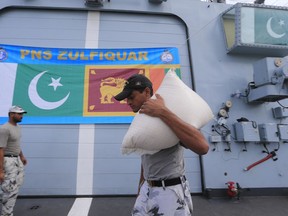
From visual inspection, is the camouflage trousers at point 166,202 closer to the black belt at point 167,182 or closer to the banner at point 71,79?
the black belt at point 167,182

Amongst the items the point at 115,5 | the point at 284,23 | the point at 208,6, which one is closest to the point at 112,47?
the point at 115,5

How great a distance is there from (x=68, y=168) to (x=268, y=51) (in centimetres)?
467

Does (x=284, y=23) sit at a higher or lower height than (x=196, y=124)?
higher

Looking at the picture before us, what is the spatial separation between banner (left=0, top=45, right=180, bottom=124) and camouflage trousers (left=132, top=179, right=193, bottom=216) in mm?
2515

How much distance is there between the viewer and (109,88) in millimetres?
3711

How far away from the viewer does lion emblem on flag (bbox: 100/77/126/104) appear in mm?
3660

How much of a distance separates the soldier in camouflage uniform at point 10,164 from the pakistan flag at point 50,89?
0.92 m

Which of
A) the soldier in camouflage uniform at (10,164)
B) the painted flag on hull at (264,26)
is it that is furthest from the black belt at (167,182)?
the painted flag on hull at (264,26)

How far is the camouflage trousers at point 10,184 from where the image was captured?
241 cm

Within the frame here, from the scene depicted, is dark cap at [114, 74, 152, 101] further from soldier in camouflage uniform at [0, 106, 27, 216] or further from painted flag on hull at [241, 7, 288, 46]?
painted flag on hull at [241, 7, 288, 46]

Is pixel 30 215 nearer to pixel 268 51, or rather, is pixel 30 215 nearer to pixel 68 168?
pixel 68 168

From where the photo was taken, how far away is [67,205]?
304 centimetres

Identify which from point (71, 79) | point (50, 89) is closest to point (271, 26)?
point (71, 79)

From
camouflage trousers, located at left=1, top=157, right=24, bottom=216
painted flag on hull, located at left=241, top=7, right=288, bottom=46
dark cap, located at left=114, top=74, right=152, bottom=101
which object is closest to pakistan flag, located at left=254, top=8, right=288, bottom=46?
painted flag on hull, located at left=241, top=7, right=288, bottom=46
